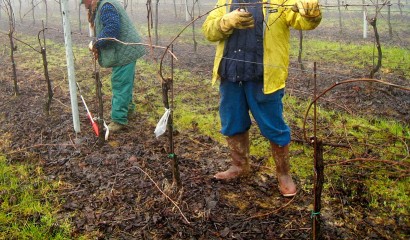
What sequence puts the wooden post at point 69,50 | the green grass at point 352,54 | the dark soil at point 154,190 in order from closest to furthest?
the dark soil at point 154,190 → the wooden post at point 69,50 → the green grass at point 352,54

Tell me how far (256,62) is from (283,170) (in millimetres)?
1008

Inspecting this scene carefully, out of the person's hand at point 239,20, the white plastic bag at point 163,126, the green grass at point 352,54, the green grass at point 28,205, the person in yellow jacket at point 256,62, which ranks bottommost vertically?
the green grass at point 28,205

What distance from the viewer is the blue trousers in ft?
9.38

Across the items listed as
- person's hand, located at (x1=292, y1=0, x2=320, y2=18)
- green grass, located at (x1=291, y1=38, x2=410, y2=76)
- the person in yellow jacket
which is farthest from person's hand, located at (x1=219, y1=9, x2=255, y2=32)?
green grass, located at (x1=291, y1=38, x2=410, y2=76)

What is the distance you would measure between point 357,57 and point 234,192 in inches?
290

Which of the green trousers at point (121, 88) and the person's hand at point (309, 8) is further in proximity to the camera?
the green trousers at point (121, 88)

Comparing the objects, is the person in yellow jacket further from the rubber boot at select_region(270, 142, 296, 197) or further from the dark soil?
the dark soil

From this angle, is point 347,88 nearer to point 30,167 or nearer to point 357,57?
point 357,57

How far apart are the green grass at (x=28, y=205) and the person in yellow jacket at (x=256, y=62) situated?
167 cm

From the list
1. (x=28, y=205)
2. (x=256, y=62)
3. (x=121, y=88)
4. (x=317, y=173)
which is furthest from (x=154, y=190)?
(x=121, y=88)

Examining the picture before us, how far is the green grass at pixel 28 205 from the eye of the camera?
2689 millimetres

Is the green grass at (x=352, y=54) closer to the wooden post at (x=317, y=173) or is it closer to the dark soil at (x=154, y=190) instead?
the dark soil at (x=154, y=190)

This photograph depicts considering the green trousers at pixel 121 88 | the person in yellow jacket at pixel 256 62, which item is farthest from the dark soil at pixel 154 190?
the person in yellow jacket at pixel 256 62

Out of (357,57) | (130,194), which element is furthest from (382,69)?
(130,194)
